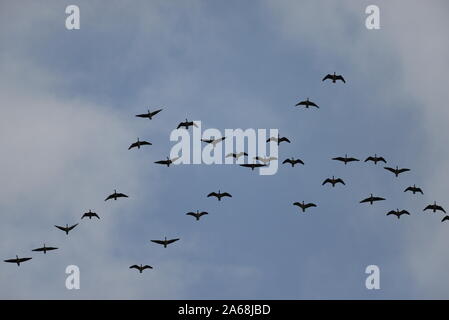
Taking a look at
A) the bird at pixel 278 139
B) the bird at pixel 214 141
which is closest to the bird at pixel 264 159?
the bird at pixel 278 139

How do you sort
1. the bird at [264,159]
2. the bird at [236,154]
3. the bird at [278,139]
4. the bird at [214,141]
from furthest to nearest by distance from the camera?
the bird at [278,139]
the bird at [214,141]
the bird at [264,159]
the bird at [236,154]

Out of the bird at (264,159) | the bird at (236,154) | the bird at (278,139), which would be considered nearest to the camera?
the bird at (236,154)

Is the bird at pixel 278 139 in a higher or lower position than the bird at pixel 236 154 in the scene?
higher

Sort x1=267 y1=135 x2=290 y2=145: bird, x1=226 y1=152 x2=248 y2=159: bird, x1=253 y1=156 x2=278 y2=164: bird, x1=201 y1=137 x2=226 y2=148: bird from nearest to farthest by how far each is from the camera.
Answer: x1=226 y1=152 x2=248 y2=159: bird
x1=253 y1=156 x2=278 y2=164: bird
x1=201 y1=137 x2=226 y2=148: bird
x1=267 y1=135 x2=290 y2=145: bird

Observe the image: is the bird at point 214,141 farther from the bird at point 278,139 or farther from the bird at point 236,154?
the bird at point 278,139

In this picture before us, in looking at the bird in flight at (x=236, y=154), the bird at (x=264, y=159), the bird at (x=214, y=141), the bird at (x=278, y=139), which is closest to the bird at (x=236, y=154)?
the bird in flight at (x=236, y=154)

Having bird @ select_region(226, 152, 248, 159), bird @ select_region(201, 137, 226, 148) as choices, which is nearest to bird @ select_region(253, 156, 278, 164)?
bird @ select_region(226, 152, 248, 159)

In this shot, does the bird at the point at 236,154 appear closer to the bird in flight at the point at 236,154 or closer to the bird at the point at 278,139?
the bird in flight at the point at 236,154

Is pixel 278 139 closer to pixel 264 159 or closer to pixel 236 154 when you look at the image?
pixel 264 159

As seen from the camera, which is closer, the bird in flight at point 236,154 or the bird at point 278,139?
the bird in flight at point 236,154

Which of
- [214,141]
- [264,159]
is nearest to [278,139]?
[264,159]

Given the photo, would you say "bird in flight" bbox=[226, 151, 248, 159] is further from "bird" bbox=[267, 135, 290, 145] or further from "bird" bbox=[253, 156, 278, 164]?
"bird" bbox=[267, 135, 290, 145]
